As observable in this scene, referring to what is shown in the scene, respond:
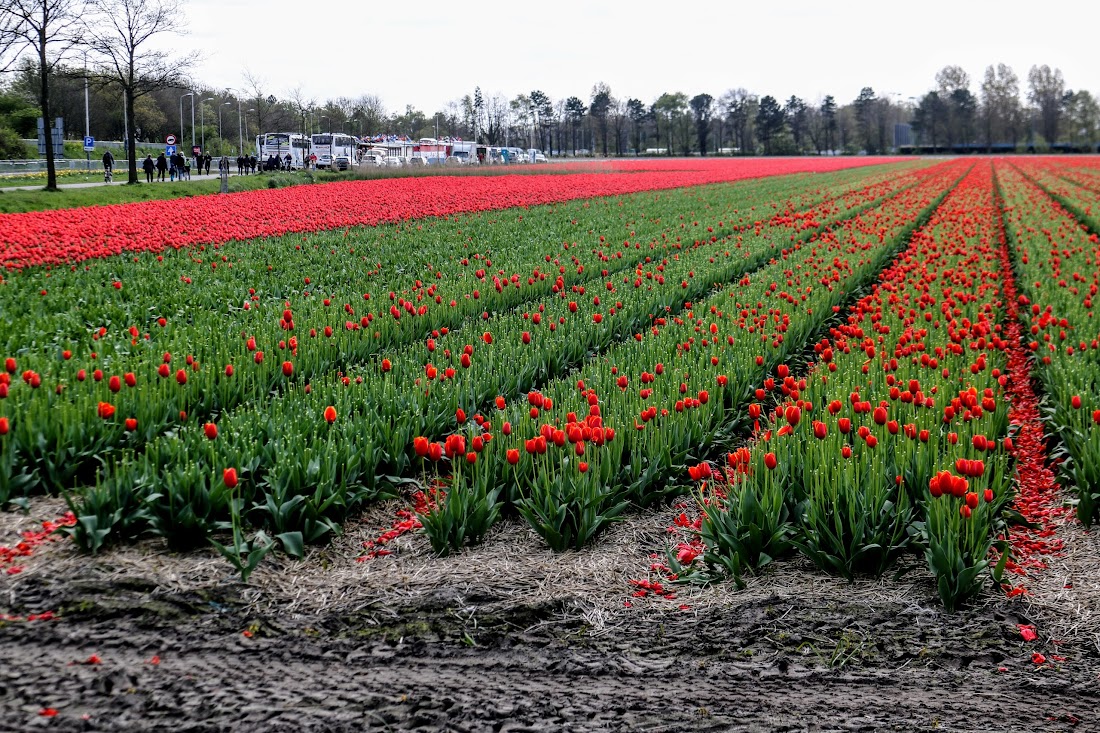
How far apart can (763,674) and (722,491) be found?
1730 mm

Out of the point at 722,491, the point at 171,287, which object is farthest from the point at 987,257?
the point at 171,287

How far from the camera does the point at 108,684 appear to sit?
123 inches

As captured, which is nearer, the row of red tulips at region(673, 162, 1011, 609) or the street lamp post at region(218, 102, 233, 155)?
the row of red tulips at region(673, 162, 1011, 609)

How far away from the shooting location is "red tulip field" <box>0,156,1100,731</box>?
3.24 meters

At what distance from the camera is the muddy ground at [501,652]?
3.07 meters

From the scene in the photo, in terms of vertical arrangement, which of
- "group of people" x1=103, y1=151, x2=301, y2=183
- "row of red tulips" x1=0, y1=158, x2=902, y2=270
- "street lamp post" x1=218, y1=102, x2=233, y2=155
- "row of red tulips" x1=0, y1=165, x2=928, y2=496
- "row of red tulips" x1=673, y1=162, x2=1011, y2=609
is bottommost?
"row of red tulips" x1=673, y1=162, x2=1011, y2=609

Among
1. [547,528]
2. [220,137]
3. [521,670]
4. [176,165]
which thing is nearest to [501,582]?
[547,528]

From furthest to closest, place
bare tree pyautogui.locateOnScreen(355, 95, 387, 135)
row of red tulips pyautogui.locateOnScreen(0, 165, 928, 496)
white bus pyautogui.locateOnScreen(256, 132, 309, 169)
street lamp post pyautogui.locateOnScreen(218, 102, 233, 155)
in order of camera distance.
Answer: bare tree pyautogui.locateOnScreen(355, 95, 387, 135) → street lamp post pyautogui.locateOnScreen(218, 102, 233, 155) → white bus pyautogui.locateOnScreen(256, 132, 309, 169) → row of red tulips pyautogui.locateOnScreen(0, 165, 928, 496)

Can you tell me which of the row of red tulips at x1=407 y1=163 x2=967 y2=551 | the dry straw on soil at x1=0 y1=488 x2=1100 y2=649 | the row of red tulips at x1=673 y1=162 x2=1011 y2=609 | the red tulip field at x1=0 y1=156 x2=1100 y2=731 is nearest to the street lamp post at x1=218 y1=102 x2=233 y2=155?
the row of red tulips at x1=407 y1=163 x2=967 y2=551

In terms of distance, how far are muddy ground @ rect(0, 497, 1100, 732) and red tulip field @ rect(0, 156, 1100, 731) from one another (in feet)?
0.05

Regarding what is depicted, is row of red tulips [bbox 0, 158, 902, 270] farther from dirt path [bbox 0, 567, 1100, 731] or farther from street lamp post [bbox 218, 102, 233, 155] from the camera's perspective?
street lamp post [bbox 218, 102, 233, 155]

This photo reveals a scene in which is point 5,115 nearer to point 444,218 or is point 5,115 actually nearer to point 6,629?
point 444,218

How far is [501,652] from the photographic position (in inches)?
141

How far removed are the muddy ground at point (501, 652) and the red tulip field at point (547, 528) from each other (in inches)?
0.6
